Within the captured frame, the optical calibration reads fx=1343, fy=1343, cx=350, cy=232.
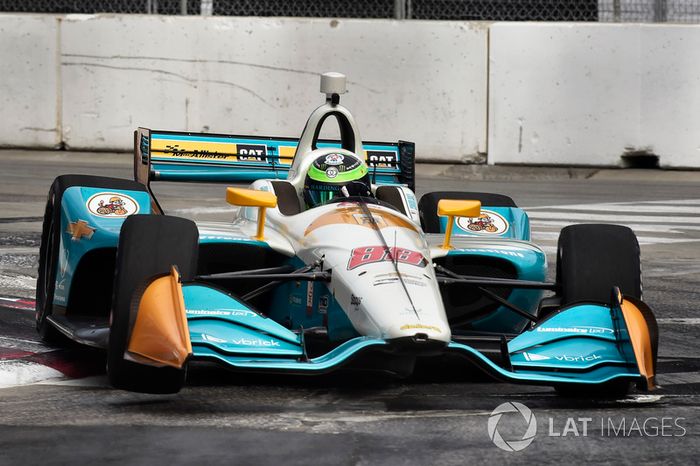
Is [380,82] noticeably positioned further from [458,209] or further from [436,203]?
[458,209]

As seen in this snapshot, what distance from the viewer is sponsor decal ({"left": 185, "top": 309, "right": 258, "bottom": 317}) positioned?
5.12 m

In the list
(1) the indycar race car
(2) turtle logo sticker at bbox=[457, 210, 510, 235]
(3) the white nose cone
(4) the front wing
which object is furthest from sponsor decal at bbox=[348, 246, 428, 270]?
(3) the white nose cone

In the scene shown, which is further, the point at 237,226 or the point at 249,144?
the point at 249,144

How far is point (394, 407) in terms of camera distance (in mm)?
5039

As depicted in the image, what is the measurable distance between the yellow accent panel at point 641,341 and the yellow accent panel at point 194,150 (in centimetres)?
342

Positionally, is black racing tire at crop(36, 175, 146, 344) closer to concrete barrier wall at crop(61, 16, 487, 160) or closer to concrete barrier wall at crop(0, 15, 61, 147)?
concrete barrier wall at crop(61, 16, 487, 160)

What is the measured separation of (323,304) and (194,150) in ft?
8.89

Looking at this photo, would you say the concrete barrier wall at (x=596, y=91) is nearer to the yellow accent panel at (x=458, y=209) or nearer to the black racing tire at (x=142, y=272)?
the yellow accent panel at (x=458, y=209)

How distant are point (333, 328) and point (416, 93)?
31.7 feet

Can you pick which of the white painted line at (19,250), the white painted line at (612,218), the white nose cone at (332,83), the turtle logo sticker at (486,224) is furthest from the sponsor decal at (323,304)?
the white painted line at (612,218)

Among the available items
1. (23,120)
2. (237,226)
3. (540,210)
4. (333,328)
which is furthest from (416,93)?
(333,328)

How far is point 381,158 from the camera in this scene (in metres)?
8.27

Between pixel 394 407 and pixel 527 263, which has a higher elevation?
pixel 527 263

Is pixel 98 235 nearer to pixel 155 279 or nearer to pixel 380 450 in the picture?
pixel 155 279
